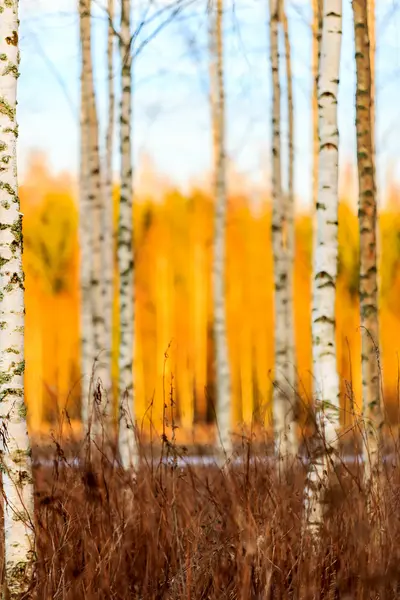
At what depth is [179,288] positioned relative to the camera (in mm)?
32156

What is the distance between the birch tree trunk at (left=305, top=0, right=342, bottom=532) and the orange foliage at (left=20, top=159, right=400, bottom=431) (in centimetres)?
2364

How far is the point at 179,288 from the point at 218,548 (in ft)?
92.1

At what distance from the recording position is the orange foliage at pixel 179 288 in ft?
99.5

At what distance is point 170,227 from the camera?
108ft

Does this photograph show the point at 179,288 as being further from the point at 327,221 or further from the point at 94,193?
the point at 327,221

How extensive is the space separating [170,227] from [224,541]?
28738mm

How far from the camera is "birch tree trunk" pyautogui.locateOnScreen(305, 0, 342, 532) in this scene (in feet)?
18.6

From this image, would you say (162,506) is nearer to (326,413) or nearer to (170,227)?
(326,413)

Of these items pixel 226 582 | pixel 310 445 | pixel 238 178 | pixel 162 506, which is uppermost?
pixel 238 178

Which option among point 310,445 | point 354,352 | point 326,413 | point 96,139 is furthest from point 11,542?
point 354,352

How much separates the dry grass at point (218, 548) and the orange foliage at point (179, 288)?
972 inches

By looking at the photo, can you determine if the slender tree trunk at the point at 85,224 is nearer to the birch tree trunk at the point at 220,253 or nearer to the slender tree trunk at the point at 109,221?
the slender tree trunk at the point at 109,221

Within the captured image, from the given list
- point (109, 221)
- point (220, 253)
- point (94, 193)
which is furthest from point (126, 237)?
point (220, 253)

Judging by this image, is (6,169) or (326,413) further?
(326,413)
